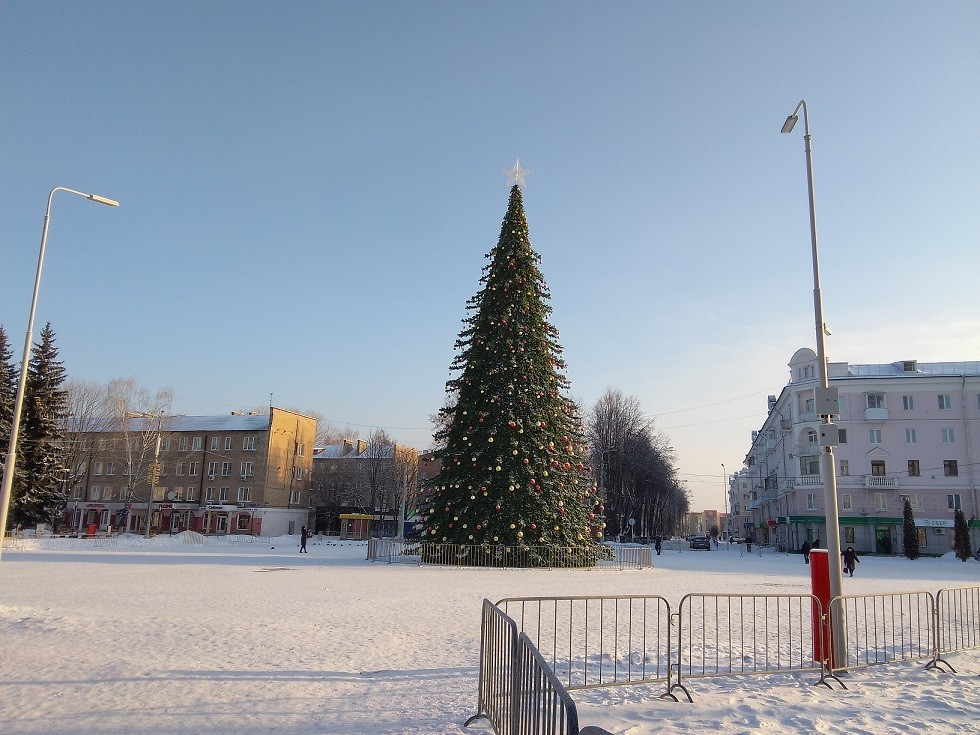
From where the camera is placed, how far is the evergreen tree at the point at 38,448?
42531 millimetres

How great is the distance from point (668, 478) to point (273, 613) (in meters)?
79.7

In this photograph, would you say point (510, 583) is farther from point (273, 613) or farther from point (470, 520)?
point (273, 613)

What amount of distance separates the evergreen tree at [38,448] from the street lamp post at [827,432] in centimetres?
4489

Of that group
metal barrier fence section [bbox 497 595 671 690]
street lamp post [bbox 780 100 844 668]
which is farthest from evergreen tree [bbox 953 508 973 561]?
street lamp post [bbox 780 100 844 668]

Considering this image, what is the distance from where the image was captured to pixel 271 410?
7081 cm

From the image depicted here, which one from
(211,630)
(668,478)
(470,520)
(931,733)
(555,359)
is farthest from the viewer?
(668,478)

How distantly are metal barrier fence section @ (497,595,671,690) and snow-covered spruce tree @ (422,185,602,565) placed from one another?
13.0 metres

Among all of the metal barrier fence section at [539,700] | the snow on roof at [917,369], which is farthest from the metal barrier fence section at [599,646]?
the snow on roof at [917,369]

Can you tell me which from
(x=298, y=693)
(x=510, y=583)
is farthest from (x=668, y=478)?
(x=298, y=693)

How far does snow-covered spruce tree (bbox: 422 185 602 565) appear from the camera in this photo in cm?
2755

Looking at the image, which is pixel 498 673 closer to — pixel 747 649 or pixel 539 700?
pixel 539 700

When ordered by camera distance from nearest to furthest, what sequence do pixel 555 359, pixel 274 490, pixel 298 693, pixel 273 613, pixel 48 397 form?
pixel 298 693 → pixel 273 613 → pixel 555 359 → pixel 48 397 → pixel 274 490

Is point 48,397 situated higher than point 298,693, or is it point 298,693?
point 48,397

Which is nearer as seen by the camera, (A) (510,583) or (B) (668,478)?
(A) (510,583)
